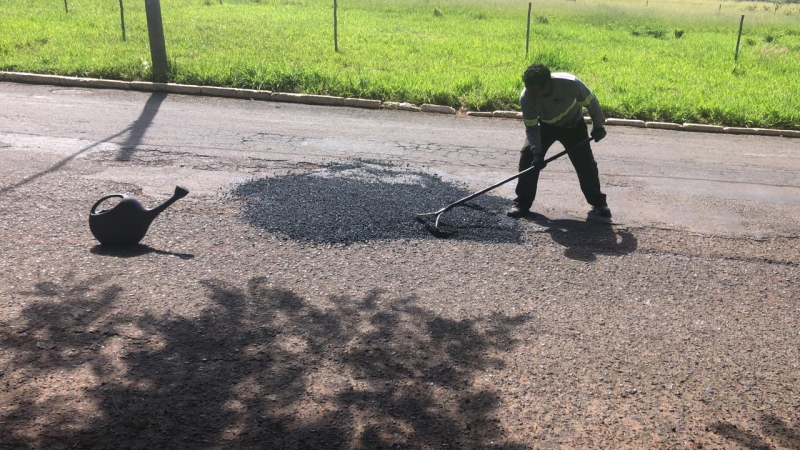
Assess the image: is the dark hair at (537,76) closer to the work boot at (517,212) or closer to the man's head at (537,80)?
the man's head at (537,80)

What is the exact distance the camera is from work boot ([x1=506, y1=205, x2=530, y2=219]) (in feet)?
23.2

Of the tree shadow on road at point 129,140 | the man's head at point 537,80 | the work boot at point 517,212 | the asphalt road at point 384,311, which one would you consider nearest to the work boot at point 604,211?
the asphalt road at point 384,311

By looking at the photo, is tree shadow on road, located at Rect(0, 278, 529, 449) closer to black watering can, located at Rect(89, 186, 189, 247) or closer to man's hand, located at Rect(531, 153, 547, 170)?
black watering can, located at Rect(89, 186, 189, 247)

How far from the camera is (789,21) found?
2561cm

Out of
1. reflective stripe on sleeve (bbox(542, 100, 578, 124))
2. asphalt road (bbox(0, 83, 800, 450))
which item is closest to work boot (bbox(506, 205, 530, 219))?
asphalt road (bbox(0, 83, 800, 450))

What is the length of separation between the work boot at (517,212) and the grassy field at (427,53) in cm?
495

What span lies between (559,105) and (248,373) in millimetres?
3877

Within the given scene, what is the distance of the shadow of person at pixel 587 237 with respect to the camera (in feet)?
20.9

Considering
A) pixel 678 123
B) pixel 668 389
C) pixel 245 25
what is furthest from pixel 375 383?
pixel 245 25

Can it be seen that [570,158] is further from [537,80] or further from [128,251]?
[128,251]

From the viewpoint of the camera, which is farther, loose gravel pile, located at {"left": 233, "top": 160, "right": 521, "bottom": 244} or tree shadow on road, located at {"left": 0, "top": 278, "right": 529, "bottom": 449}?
loose gravel pile, located at {"left": 233, "top": 160, "right": 521, "bottom": 244}

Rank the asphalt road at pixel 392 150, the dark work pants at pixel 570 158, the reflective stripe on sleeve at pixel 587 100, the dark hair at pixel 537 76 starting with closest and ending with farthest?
the dark hair at pixel 537 76, the reflective stripe on sleeve at pixel 587 100, the dark work pants at pixel 570 158, the asphalt road at pixel 392 150

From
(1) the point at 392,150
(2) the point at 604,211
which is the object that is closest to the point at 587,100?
(2) the point at 604,211

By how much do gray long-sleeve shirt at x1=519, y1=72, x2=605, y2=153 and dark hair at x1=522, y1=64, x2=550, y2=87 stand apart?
0.77 feet
